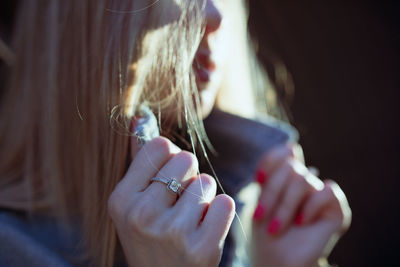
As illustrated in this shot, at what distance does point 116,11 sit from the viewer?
657 millimetres

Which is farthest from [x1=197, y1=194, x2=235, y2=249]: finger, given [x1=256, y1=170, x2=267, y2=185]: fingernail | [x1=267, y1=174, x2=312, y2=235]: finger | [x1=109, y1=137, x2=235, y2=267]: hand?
[x1=256, y1=170, x2=267, y2=185]: fingernail

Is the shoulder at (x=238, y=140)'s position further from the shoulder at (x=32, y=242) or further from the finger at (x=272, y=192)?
the shoulder at (x=32, y=242)

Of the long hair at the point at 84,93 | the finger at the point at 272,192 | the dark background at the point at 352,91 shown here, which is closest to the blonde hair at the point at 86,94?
the long hair at the point at 84,93

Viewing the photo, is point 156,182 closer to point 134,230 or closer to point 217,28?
point 134,230

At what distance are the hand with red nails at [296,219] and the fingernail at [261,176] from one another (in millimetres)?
52

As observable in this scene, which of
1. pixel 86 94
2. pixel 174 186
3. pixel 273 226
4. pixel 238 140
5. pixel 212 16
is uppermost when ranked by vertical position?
pixel 212 16

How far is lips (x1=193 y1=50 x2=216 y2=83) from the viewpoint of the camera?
869 mm

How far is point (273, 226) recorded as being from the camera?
42.6 inches

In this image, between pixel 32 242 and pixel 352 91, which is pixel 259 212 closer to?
pixel 32 242

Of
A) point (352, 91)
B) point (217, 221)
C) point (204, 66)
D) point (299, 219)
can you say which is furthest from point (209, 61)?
point (352, 91)

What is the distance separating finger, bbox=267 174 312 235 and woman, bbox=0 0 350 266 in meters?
0.37

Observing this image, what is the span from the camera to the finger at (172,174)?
633mm

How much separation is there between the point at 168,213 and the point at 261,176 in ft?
2.06

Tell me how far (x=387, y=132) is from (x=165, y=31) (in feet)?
6.05
